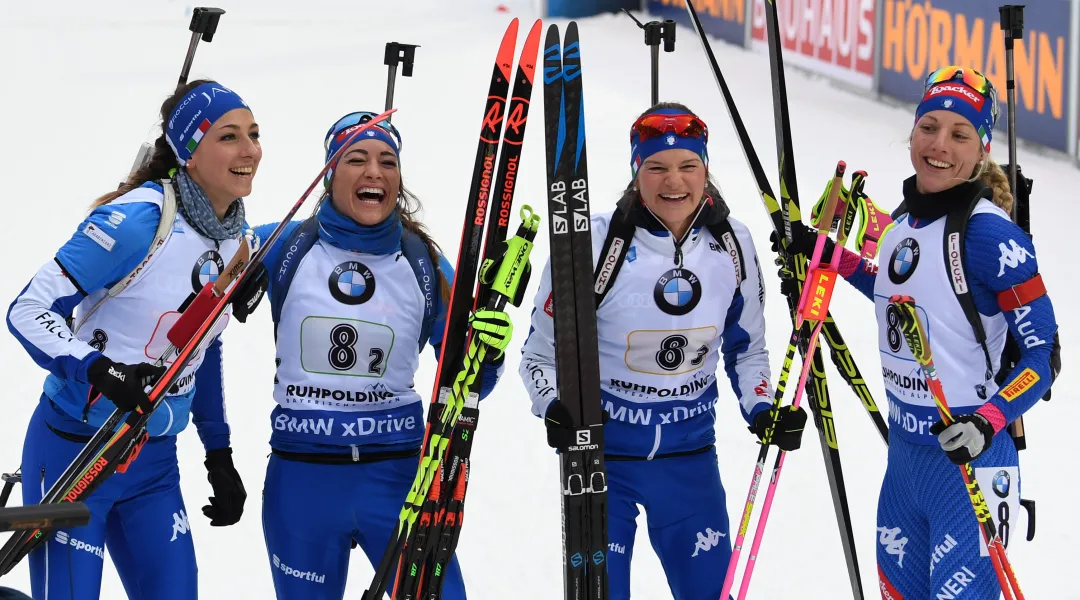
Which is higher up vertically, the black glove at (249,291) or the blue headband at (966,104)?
the blue headband at (966,104)

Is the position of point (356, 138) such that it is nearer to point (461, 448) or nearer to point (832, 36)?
point (461, 448)

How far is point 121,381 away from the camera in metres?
3.09

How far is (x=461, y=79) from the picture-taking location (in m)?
12.3

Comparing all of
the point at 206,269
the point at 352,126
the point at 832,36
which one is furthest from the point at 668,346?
the point at 832,36

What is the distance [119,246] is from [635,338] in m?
1.31

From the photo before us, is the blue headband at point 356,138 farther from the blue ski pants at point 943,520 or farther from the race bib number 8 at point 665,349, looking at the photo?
the blue ski pants at point 943,520

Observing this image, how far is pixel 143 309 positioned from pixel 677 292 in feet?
4.45

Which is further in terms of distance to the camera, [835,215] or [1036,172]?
[1036,172]

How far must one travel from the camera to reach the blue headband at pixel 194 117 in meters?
3.39

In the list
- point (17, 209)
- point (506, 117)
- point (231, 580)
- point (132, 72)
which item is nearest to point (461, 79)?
point (132, 72)

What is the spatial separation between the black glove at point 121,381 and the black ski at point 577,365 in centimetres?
101

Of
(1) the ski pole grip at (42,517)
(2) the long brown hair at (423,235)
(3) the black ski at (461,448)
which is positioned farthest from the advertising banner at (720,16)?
(1) the ski pole grip at (42,517)

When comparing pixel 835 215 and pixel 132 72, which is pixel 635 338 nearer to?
pixel 835 215

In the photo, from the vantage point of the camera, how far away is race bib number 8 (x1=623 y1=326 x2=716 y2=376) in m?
3.36
